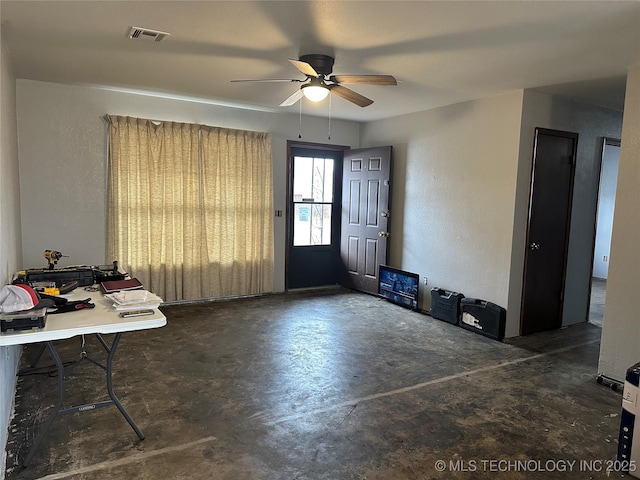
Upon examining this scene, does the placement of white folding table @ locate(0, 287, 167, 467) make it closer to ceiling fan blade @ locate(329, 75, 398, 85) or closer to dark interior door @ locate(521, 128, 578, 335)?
ceiling fan blade @ locate(329, 75, 398, 85)

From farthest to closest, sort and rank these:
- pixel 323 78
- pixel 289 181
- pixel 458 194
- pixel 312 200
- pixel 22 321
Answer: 1. pixel 312 200
2. pixel 289 181
3. pixel 458 194
4. pixel 323 78
5. pixel 22 321

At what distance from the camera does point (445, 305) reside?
16.6 feet

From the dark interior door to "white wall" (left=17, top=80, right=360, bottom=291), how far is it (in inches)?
166

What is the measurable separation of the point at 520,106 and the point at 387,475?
12.1 ft

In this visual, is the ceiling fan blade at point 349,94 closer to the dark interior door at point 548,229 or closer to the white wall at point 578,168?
the white wall at point 578,168

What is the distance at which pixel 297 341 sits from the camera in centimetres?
430

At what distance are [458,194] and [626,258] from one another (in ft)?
6.40

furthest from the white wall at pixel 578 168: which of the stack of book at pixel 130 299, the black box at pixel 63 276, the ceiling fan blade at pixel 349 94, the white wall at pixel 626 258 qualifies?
the black box at pixel 63 276

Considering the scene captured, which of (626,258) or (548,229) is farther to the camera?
(548,229)

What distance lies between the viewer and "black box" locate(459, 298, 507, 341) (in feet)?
14.8

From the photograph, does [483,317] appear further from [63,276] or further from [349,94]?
[63,276]

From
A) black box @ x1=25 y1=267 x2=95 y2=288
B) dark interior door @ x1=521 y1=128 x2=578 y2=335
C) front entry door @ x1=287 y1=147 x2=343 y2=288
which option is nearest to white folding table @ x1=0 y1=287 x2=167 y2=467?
black box @ x1=25 y1=267 x2=95 y2=288

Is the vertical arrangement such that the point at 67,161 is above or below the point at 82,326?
above

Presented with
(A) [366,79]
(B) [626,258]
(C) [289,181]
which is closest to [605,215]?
(B) [626,258]
